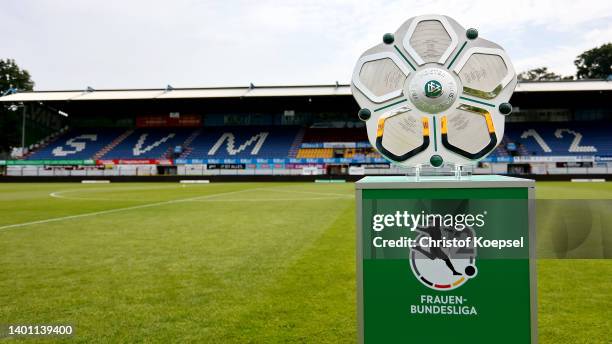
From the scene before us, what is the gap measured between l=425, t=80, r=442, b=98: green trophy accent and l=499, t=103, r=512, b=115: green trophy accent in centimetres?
47

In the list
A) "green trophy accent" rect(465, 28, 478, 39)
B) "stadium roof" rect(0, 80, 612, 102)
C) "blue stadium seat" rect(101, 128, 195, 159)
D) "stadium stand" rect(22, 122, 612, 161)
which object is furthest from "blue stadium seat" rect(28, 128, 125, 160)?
"green trophy accent" rect(465, 28, 478, 39)

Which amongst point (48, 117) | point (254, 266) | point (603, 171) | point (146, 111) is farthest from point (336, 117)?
point (254, 266)

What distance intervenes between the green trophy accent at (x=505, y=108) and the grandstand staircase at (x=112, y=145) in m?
48.6

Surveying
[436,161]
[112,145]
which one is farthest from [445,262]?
[112,145]

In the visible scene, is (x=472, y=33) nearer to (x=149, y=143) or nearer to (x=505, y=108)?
(x=505, y=108)

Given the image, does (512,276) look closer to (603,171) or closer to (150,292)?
(150,292)

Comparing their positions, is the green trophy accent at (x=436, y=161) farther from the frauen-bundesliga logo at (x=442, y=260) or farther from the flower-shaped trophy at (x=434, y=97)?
the frauen-bundesliga logo at (x=442, y=260)

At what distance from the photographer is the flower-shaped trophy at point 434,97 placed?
10.1 feet

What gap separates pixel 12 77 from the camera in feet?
214

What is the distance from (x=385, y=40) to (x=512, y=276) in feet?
6.12

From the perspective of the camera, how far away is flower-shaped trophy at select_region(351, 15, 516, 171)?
3064 millimetres

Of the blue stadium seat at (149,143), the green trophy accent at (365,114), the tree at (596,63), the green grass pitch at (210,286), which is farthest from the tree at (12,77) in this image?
the tree at (596,63)

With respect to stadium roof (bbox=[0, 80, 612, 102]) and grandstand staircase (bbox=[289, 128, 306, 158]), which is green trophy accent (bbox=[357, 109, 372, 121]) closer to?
stadium roof (bbox=[0, 80, 612, 102])

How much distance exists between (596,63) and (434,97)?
277 ft
